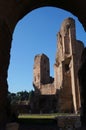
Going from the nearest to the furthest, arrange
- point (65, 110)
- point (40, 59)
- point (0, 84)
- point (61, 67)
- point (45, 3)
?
point (0, 84)
point (45, 3)
point (65, 110)
point (61, 67)
point (40, 59)

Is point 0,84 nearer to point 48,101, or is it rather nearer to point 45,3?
point 45,3

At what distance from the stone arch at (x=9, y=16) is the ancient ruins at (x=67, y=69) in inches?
832

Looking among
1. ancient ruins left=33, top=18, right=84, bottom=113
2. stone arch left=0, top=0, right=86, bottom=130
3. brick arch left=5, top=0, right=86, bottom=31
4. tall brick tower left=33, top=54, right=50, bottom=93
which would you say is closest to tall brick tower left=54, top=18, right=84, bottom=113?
ancient ruins left=33, top=18, right=84, bottom=113

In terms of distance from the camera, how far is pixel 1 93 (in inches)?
378

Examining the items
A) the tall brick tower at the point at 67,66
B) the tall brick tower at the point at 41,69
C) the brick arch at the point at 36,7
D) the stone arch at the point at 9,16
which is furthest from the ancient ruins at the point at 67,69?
the stone arch at the point at 9,16

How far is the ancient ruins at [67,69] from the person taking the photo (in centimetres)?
3428

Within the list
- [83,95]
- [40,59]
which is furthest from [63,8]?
[40,59]

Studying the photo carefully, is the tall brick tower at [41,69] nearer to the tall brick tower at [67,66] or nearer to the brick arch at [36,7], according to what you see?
the tall brick tower at [67,66]

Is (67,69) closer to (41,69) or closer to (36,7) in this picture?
(41,69)

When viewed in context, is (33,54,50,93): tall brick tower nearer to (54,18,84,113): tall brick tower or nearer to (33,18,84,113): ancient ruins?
(33,18,84,113): ancient ruins

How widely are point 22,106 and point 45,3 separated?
22.9m

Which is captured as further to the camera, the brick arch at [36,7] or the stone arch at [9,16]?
the brick arch at [36,7]

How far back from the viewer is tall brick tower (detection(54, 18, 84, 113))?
3434cm

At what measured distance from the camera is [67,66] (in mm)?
38125
